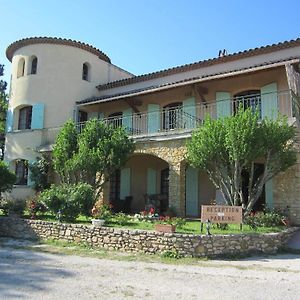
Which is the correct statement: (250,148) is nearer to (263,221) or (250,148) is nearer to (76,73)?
(263,221)

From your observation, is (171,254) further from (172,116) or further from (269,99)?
(172,116)

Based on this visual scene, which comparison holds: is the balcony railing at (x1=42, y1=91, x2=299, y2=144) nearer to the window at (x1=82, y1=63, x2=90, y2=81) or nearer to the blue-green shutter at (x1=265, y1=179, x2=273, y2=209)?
the blue-green shutter at (x1=265, y1=179, x2=273, y2=209)

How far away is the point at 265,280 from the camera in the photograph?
7348 mm

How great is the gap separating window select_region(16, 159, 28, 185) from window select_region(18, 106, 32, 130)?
76.5 inches

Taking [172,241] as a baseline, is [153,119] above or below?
above

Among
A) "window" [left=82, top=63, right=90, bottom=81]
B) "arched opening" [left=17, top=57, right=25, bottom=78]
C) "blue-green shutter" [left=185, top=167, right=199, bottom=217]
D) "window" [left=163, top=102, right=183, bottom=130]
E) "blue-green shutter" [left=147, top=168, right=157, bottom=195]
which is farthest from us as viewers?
"window" [left=82, top=63, right=90, bottom=81]

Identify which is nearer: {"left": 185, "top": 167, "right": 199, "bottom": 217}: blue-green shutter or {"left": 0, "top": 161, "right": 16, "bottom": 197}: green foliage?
{"left": 0, "top": 161, "right": 16, "bottom": 197}: green foliage

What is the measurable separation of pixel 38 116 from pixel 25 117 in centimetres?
147

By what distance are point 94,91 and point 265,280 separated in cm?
1637

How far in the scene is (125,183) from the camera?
18.9 metres

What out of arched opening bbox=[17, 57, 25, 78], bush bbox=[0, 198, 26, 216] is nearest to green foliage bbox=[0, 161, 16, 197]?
bush bbox=[0, 198, 26, 216]

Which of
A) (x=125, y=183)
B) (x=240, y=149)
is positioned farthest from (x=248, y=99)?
(x=125, y=183)

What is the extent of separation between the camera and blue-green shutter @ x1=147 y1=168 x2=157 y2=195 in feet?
60.9

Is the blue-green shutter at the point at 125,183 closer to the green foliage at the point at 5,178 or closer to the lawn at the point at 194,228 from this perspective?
the green foliage at the point at 5,178
